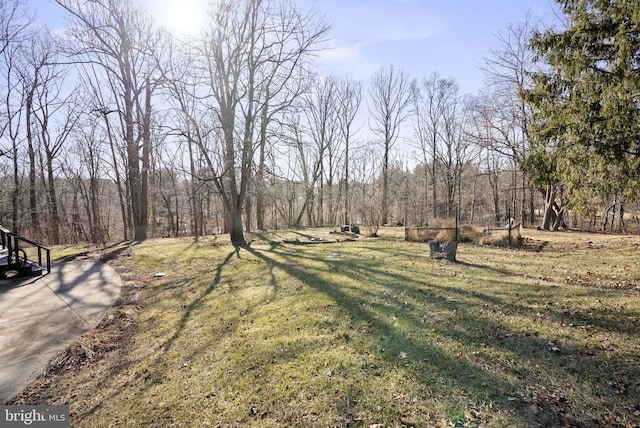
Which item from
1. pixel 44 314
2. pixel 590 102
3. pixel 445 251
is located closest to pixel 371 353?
pixel 445 251

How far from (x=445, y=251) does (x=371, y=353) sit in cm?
519

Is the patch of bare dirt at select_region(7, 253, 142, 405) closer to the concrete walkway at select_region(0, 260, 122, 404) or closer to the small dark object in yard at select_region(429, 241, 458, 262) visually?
the concrete walkway at select_region(0, 260, 122, 404)

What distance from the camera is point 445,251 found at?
7852 mm

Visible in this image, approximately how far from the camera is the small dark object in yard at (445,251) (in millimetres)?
7695

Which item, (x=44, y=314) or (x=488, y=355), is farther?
(x=44, y=314)

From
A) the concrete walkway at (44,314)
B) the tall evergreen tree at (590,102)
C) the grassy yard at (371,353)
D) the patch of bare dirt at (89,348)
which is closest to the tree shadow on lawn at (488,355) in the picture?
the grassy yard at (371,353)

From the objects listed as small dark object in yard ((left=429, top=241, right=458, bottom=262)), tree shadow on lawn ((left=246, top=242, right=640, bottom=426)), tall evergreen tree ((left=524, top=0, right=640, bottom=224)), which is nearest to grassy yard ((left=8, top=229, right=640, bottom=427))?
tree shadow on lawn ((left=246, top=242, right=640, bottom=426))

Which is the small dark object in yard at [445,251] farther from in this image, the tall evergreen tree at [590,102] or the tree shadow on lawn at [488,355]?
the tall evergreen tree at [590,102]

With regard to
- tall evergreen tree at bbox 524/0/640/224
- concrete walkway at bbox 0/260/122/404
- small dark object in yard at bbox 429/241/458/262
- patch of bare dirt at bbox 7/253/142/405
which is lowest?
patch of bare dirt at bbox 7/253/142/405

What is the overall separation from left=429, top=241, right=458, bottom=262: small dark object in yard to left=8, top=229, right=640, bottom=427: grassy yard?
103 centimetres

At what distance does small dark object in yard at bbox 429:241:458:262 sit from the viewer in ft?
25.2

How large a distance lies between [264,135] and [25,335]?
9.79 metres

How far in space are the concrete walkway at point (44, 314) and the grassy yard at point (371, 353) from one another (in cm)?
28

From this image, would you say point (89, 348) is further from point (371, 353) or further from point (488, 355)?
point (488, 355)
